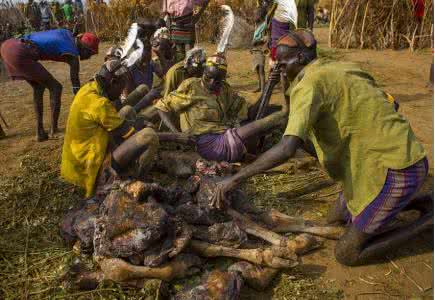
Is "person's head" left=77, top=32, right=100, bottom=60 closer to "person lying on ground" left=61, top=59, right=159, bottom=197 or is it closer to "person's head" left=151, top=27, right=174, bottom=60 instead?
"person's head" left=151, top=27, right=174, bottom=60

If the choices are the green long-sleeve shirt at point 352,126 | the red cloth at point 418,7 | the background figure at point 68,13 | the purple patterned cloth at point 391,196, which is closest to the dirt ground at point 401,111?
the purple patterned cloth at point 391,196

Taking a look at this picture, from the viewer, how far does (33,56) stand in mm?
4984

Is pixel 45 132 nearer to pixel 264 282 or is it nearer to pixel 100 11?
pixel 264 282

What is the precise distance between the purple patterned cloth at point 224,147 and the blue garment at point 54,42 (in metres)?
2.27

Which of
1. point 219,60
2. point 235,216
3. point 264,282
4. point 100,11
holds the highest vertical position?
point 100,11

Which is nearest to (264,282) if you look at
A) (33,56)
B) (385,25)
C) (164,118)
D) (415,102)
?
(164,118)

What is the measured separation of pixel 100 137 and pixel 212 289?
1715 mm

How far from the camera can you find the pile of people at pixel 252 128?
253cm

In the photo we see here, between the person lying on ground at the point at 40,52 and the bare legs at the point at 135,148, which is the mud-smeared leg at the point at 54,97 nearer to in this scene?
the person lying on ground at the point at 40,52

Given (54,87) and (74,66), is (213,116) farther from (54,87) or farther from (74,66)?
(54,87)

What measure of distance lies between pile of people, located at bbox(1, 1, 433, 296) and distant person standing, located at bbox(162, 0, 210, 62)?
136 cm

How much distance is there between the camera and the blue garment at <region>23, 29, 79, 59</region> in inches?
195

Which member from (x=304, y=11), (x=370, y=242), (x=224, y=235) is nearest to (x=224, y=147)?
(x=224, y=235)

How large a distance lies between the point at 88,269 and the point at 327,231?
1846mm
